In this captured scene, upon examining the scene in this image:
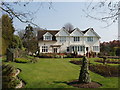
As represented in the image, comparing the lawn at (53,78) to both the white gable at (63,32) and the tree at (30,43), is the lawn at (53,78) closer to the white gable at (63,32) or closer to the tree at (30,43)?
the tree at (30,43)

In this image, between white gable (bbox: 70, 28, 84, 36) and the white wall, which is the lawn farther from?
white gable (bbox: 70, 28, 84, 36)

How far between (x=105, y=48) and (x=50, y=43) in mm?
16558

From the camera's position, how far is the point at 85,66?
874cm

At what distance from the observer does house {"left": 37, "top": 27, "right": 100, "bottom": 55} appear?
39.4 metres

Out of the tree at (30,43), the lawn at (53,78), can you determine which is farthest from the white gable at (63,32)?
the lawn at (53,78)

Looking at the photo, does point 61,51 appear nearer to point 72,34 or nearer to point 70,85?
point 72,34

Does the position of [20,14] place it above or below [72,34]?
below

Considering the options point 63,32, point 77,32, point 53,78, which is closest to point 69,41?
point 63,32

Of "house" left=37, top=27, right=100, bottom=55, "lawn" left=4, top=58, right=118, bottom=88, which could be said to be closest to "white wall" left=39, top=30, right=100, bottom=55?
"house" left=37, top=27, right=100, bottom=55

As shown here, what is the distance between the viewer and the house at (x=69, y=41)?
39.4m

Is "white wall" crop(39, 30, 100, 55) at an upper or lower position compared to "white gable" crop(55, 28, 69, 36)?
lower

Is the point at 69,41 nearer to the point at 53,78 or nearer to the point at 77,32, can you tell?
the point at 77,32

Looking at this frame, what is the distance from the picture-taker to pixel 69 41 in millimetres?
40062

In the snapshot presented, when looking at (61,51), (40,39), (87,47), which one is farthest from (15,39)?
(87,47)
